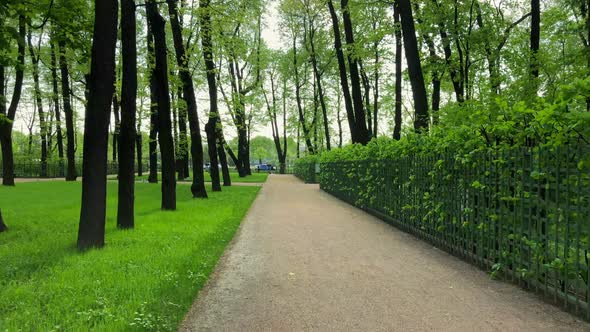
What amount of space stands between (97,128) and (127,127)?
196cm

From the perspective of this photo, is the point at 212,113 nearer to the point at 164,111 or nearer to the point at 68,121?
the point at 164,111

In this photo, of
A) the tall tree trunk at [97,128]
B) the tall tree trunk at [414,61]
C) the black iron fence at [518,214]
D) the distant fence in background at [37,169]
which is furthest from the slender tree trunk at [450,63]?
the distant fence in background at [37,169]

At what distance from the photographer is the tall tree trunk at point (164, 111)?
11.8m

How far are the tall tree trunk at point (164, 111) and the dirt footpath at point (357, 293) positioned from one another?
5.07m

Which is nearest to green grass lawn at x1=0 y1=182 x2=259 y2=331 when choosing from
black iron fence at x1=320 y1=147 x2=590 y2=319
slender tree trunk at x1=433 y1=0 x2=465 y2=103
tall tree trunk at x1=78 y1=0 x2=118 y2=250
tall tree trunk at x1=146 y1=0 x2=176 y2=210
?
tall tree trunk at x1=78 y1=0 x2=118 y2=250

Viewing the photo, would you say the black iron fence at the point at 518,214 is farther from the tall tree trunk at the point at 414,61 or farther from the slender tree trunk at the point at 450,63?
the slender tree trunk at the point at 450,63

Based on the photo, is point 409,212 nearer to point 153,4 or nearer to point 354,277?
point 354,277

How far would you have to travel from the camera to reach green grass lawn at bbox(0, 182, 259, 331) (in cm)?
368

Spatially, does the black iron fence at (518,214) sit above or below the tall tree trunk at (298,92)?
below

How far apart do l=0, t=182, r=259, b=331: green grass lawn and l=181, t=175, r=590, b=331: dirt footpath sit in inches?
13.1

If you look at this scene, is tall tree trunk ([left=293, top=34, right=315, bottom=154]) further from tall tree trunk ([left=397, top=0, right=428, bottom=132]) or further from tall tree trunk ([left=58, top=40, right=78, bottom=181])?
tall tree trunk ([left=397, top=0, right=428, bottom=132])

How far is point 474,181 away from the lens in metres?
5.79

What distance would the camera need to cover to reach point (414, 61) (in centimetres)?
1160

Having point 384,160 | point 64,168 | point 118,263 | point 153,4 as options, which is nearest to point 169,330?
point 118,263
